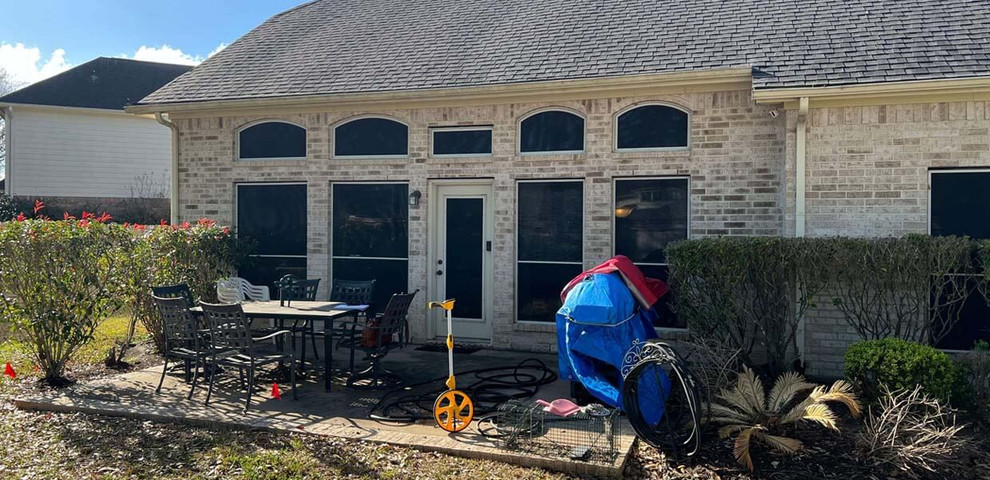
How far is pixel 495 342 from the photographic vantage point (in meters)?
9.84

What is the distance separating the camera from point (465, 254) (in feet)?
33.3

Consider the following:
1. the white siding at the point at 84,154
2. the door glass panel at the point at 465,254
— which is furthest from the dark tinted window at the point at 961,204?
the white siding at the point at 84,154

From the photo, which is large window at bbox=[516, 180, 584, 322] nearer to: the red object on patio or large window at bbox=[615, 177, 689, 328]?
large window at bbox=[615, 177, 689, 328]

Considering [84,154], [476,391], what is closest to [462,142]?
[476,391]

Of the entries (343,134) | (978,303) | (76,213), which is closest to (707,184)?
(978,303)

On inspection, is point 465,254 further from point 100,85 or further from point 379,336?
point 100,85

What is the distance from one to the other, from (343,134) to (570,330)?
17.2 feet

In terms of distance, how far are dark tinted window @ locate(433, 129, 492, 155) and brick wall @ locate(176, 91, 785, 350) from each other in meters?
0.13

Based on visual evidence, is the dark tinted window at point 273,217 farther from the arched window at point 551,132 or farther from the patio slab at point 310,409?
the arched window at point 551,132

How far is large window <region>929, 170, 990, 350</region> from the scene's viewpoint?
7.84 metres

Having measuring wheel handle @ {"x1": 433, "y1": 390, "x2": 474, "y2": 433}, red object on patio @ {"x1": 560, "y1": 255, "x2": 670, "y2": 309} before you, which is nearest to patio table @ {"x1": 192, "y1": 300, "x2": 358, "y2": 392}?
measuring wheel handle @ {"x1": 433, "y1": 390, "x2": 474, "y2": 433}

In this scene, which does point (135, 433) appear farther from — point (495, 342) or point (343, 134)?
point (343, 134)

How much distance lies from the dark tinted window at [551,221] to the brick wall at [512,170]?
0.47 feet

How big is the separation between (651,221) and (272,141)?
5.53m
